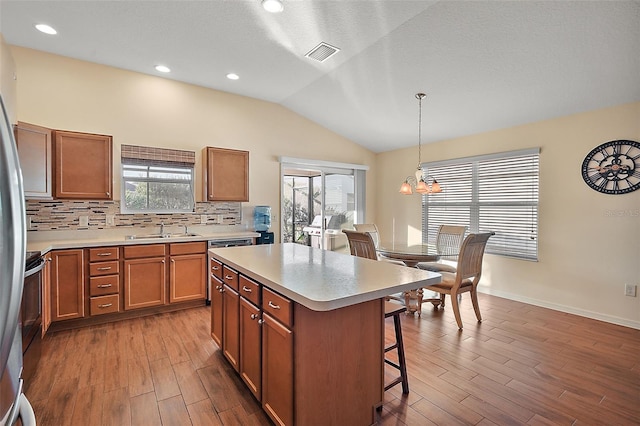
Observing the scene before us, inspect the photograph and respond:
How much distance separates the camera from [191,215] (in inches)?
170

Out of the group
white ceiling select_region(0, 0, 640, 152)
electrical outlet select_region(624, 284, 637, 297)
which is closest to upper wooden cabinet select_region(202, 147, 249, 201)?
white ceiling select_region(0, 0, 640, 152)

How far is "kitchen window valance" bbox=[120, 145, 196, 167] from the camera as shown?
12.5 ft

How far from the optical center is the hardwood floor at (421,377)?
1.89 metres

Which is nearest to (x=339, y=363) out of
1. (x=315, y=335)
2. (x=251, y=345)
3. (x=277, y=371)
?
(x=315, y=335)

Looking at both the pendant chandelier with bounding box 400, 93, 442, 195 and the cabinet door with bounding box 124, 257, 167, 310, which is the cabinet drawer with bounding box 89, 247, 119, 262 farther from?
the pendant chandelier with bounding box 400, 93, 442, 195

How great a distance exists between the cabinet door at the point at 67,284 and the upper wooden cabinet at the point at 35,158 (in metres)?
0.63

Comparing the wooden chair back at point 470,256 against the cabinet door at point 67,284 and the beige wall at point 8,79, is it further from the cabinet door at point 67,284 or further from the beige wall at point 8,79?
the beige wall at point 8,79

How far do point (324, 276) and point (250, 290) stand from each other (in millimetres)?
485

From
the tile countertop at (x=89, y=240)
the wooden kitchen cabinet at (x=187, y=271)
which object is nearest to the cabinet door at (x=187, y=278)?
the wooden kitchen cabinet at (x=187, y=271)

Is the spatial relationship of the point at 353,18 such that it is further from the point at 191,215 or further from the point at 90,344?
the point at 90,344

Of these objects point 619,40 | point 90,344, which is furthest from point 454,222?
point 90,344

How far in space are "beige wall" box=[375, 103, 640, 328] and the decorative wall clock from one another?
0.07m

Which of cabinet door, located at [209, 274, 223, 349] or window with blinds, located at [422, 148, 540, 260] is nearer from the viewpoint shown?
cabinet door, located at [209, 274, 223, 349]

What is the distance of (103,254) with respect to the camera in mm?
3314
